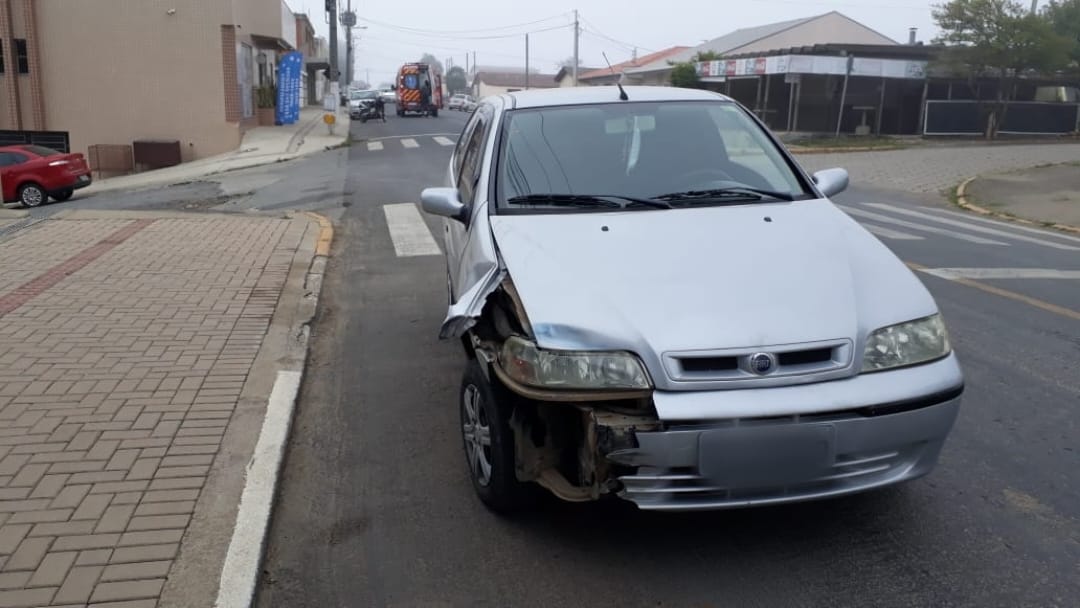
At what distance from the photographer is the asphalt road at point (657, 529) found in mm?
3605

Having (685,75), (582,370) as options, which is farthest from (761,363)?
(685,75)

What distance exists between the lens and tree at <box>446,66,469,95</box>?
5615 inches

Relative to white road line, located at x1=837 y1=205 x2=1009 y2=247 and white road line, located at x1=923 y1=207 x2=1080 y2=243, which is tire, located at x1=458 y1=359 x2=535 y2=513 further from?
white road line, located at x1=923 y1=207 x2=1080 y2=243

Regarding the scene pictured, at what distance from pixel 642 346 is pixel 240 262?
709cm

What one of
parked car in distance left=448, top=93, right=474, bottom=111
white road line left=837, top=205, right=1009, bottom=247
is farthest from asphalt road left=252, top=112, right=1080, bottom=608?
parked car in distance left=448, top=93, right=474, bottom=111

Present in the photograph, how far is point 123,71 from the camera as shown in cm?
2941

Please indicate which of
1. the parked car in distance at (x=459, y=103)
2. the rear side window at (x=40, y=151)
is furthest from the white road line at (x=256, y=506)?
the parked car in distance at (x=459, y=103)

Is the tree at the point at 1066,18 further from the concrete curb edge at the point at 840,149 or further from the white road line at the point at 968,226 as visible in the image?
the white road line at the point at 968,226

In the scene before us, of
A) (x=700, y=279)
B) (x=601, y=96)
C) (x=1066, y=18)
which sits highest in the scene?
(x=1066, y=18)

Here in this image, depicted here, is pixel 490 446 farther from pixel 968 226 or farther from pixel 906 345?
pixel 968 226

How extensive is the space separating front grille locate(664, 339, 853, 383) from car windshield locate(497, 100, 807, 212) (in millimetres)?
1354

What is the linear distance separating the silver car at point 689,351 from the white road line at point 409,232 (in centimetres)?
630

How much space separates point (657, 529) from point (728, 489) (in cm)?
66

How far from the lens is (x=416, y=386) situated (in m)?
6.13
